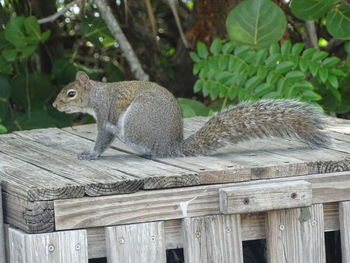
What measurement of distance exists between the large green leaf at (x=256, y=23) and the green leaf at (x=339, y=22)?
32 cm

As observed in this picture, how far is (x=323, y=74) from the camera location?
167 inches

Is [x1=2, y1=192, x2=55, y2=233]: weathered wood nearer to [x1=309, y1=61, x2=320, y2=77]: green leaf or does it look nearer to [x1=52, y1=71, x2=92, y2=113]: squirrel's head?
[x1=52, y1=71, x2=92, y2=113]: squirrel's head

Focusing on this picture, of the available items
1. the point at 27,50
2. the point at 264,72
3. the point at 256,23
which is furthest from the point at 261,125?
the point at 27,50

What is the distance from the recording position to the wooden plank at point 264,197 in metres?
2.59

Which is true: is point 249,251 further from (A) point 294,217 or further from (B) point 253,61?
(B) point 253,61

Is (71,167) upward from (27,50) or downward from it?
downward

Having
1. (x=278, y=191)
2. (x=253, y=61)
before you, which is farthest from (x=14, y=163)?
(x=253, y=61)

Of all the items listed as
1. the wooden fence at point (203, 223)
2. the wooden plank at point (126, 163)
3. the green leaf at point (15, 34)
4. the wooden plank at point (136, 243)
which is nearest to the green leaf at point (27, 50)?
the green leaf at point (15, 34)

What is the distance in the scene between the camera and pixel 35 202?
2.44 m

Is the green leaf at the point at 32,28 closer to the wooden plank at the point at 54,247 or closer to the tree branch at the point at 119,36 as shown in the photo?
the tree branch at the point at 119,36

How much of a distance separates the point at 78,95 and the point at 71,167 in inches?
24.7

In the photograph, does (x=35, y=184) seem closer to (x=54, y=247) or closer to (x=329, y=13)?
(x=54, y=247)

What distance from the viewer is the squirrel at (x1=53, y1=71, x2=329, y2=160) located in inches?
122

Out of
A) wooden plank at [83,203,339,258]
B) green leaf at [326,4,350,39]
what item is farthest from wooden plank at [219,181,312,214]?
green leaf at [326,4,350,39]
